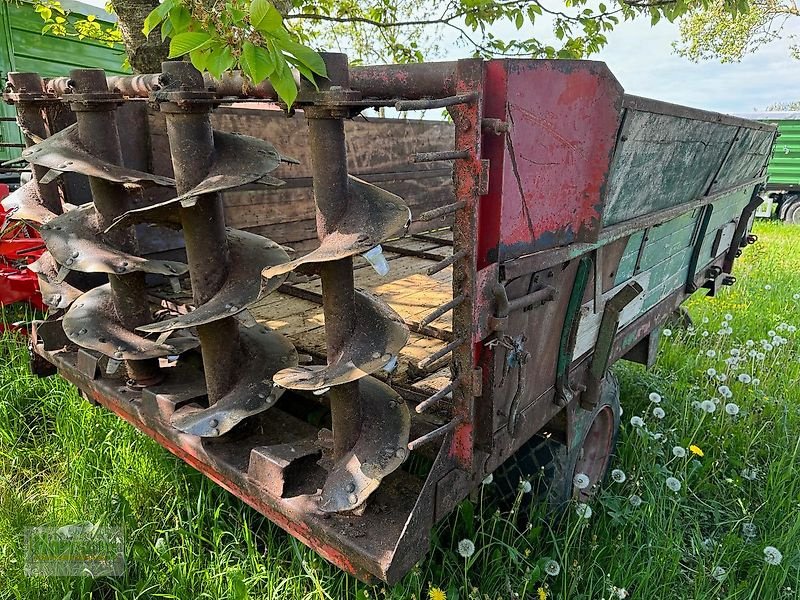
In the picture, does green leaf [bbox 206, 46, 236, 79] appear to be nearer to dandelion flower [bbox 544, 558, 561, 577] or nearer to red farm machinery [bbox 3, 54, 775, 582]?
red farm machinery [bbox 3, 54, 775, 582]

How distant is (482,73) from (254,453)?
46.8 inches

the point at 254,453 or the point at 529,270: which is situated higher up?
the point at 529,270

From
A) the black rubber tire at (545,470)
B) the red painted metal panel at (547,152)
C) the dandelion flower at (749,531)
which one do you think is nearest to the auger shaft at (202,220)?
the red painted metal panel at (547,152)

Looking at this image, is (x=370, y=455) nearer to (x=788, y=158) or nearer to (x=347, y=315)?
(x=347, y=315)

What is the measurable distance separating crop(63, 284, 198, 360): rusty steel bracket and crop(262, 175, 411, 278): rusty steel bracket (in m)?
0.86

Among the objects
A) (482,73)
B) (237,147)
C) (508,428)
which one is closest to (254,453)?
(508,428)

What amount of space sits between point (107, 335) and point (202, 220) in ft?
2.26

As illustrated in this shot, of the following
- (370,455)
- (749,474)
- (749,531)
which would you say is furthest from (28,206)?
(749,474)

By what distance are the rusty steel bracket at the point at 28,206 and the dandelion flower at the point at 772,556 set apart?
313 centimetres

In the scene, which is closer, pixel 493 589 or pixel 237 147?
pixel 237 147

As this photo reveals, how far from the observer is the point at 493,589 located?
2234 mm

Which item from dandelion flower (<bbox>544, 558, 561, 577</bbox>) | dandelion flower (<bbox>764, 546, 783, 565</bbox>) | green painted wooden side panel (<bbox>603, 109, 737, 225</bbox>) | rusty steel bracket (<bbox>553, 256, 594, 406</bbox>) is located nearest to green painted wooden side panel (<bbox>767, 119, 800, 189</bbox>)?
green painted wooden side panel (<bbox>603, 109, 737, 225</bbox>)

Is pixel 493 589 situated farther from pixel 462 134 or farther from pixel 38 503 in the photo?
pixel 38 503

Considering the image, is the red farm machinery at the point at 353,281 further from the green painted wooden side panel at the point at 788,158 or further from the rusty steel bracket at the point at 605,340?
the green painted wooden side panel at the point at 788,158
